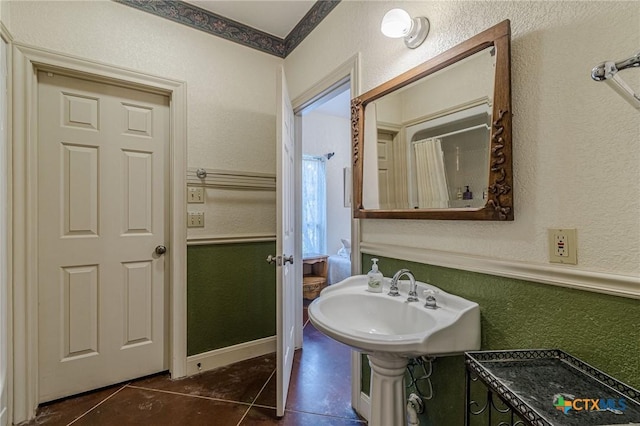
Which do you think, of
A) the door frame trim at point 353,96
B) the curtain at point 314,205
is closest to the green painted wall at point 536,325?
the door frame trim at point 353,96

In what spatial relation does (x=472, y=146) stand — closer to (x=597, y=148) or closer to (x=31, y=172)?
(x=597, y=148)

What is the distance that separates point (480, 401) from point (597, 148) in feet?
3.10

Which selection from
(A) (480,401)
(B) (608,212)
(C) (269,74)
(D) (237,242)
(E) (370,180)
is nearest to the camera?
(B) (608,212)

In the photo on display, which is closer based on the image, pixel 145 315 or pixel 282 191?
pixel 282 191

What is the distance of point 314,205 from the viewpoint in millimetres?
4496

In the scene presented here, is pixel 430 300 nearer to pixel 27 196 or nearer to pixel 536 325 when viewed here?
pixel 536 325

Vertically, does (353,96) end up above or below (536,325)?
above

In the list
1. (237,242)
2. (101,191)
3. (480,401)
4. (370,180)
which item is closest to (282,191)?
(370,180)

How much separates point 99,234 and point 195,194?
2.04 feet

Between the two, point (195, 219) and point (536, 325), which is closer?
point (536, 325)

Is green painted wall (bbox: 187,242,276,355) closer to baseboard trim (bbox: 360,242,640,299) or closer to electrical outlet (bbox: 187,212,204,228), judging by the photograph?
electrical outlet (bbox: 187,212,204,228)

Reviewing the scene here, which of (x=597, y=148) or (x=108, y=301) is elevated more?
(x=597, y=148)

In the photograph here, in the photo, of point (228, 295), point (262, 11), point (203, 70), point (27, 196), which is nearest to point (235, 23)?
point (262, 11)

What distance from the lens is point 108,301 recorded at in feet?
6.21
